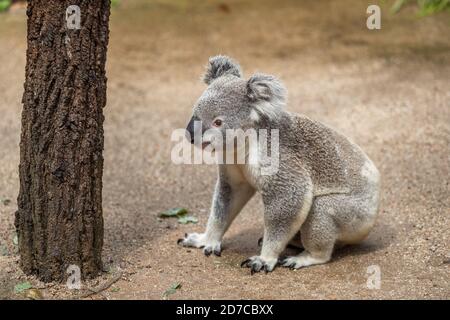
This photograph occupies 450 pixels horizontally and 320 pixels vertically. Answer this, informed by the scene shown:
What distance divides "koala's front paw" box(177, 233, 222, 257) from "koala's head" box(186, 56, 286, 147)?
1147 mm

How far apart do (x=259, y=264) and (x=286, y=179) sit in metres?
0.74

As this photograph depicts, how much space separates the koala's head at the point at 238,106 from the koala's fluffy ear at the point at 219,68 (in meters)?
0.31

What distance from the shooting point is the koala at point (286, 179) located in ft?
17.4

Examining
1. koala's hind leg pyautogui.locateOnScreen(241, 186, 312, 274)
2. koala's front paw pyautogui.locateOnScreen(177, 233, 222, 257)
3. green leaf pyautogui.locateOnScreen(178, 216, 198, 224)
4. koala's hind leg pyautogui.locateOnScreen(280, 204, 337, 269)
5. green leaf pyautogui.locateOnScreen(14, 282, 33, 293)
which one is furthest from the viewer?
green leaf pyautogui.locateOnScreen(178, 216, 198, 224)

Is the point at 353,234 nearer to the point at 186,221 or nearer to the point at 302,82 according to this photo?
the point at 186,221

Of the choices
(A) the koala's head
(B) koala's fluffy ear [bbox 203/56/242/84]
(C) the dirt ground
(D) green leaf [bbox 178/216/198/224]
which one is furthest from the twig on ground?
(B) koala's fluffy ear [bbox 203/56/242/84]

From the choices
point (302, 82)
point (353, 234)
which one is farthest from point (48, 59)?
point (302, 82)

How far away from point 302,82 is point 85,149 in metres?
6.46

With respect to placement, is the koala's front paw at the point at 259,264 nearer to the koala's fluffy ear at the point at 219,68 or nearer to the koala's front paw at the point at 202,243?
the koala's front paw at the point at 202,243

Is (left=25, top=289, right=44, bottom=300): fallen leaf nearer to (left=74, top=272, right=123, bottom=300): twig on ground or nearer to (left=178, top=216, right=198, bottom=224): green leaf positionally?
(left=74, top=272, right=123, bottom=300): twig on ground

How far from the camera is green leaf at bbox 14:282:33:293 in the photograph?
4.92m

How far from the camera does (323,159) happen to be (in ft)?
18.6

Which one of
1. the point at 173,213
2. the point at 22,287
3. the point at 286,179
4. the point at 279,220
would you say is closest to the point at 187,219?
the point at 173,213

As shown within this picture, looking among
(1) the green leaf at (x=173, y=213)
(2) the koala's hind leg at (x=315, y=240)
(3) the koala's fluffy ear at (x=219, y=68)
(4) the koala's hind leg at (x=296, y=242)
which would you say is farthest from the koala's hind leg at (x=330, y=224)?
(1) the green leaf at (x=173, y=213)
